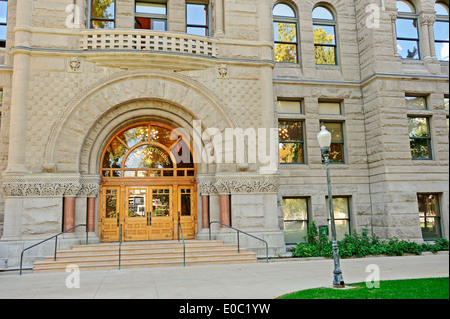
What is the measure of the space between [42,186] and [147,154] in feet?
14.0

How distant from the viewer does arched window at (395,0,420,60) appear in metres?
17.7

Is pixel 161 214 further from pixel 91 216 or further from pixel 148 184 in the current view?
pixel 91 216

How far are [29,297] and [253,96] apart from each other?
10586 millimetres

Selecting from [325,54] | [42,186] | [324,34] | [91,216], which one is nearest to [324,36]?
[324,34]

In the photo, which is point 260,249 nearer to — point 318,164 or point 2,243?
point 318,164

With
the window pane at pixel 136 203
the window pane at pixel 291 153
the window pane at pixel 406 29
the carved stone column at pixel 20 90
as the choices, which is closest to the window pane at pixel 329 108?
the window pane at pixel 291 153

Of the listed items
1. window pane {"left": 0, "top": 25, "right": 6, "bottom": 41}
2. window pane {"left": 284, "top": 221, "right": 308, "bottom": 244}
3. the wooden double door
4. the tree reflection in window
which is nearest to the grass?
window pane {"left": 284, "top": 221, "right": 308, "bottom": 244}

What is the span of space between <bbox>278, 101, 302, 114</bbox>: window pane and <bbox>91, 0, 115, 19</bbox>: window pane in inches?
316

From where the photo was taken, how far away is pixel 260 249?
575 inches

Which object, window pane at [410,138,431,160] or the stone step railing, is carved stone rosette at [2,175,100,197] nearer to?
the stone step railing

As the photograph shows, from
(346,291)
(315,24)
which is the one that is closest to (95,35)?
(315,24)

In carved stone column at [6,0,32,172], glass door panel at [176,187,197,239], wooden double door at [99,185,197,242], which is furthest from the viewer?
glass door panel at [176,187,197,239]

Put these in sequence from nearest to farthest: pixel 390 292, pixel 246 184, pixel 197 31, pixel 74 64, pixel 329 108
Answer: pixel 390 292 → pixel 74 64 → pixel 246 184 → pixel 197 31 → pixel 329 108

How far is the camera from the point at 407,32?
58.5ft
